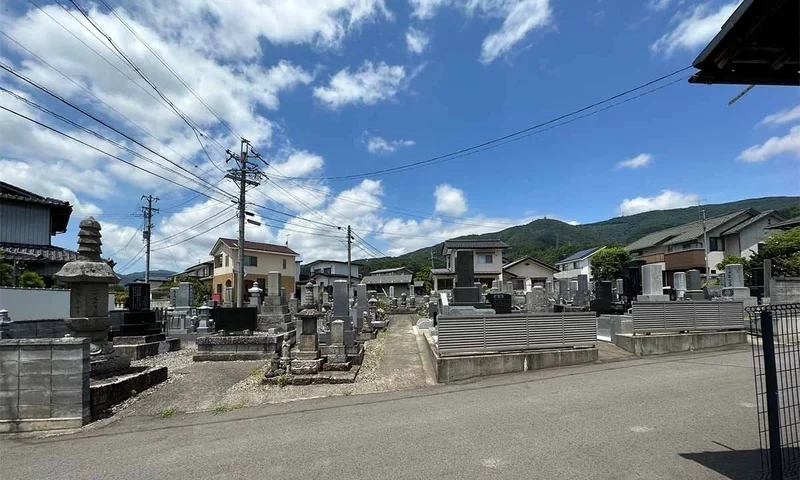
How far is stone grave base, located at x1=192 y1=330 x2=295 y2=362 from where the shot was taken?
11688 mm

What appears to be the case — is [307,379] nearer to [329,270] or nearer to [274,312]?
[274,312]

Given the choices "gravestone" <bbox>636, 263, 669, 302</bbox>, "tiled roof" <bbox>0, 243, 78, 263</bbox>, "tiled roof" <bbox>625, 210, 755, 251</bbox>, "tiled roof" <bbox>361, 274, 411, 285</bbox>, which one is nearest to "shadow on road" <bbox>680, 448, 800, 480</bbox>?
"gravestone" <bbox>636, 263, 669, 302</bbox>

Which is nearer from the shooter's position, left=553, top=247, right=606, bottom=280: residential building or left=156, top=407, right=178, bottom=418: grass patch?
left=156, top=407, right=178, bottom=418: grass patch

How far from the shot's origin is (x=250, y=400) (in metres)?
7.59

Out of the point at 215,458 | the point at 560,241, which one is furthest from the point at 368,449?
the point at 560,241

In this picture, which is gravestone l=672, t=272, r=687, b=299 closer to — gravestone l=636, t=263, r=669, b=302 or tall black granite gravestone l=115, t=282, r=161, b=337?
gravestone l=636, t=263, r=669, b=302

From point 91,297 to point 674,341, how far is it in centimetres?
1325

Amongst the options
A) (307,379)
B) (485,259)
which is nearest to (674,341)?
(307,379)

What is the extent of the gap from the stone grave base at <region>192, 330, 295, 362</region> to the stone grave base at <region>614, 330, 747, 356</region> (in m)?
9.04

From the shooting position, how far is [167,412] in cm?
691

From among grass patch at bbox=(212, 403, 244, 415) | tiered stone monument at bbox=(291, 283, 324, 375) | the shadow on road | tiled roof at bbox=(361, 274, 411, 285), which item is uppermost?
tiled roof at bbox=(361, 274, 411, 285)

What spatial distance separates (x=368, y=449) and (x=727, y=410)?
187 inches

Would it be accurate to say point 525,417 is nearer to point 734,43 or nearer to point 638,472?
point 638,472

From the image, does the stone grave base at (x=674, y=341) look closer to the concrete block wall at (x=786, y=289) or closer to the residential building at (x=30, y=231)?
the concrete block wall at (x=786, y=289)
